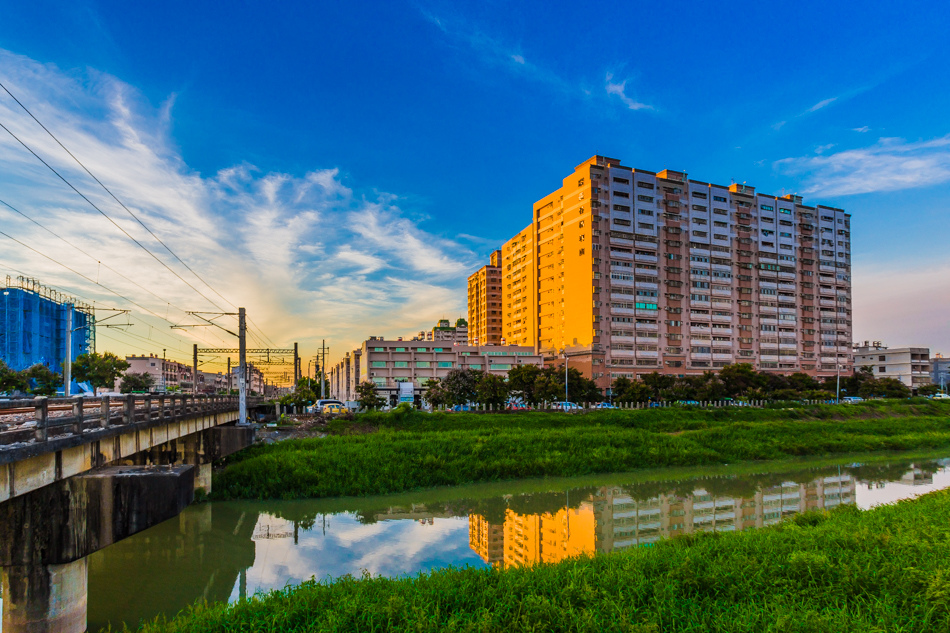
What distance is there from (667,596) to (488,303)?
398 ft

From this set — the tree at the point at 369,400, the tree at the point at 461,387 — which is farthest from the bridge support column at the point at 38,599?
the tree at the point at 461,387

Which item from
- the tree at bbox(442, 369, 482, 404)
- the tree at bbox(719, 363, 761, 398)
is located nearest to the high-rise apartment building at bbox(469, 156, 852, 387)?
the tree at bbox(719, 363, 761, 398)

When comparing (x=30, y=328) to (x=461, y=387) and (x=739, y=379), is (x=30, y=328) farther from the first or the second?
(x=739, y=379)

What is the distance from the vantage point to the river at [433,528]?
17.8 m

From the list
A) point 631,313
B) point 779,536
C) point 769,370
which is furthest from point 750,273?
point 779,536

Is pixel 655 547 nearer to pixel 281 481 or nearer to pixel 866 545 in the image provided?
pixel 866 545

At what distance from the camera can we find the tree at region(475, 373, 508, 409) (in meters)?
58.6

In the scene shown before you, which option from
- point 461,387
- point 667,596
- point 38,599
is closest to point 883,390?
point 461,387

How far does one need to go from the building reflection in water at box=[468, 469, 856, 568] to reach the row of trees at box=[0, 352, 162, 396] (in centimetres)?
4578

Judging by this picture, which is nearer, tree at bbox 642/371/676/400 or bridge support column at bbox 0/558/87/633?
bridge support column at bbox 0/558/87/633

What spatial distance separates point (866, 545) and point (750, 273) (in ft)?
305

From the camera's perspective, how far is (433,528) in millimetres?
24172

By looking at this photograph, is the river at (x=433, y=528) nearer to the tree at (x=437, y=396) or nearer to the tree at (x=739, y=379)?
the tree at (x=437, y=396)

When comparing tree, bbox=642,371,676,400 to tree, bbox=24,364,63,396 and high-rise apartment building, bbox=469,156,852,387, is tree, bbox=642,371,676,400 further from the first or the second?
tree, bbox=24,364,63,396
